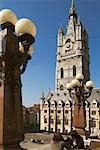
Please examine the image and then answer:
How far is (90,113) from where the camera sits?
172 ft

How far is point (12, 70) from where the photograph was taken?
19.6 ft

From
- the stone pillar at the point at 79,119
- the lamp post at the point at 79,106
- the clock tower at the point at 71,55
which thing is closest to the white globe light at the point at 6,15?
the lamp post at the point at 79,106

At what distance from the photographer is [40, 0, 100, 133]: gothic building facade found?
52.7m

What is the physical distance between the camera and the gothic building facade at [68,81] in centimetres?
5268

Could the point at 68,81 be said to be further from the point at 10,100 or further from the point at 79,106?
the point at 10,100

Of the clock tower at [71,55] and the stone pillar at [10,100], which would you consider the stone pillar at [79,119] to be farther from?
the clock tower at [71,55]

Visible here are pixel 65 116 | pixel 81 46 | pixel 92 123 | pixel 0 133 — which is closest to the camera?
pixel 0 133

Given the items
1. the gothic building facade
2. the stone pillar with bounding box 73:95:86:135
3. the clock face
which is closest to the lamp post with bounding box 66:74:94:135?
the stone pillar with bounding box 73:95:86:135

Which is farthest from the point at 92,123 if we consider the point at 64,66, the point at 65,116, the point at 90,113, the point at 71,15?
the point at 71,15

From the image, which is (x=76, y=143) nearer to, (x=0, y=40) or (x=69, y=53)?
(x=0, y=40)

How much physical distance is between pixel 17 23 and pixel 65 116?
5146cm

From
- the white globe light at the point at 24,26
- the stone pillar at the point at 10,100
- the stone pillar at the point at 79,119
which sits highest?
the white globe light at the point at 24,26

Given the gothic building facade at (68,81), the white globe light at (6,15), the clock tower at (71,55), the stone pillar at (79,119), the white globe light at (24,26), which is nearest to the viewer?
the white globe light at (24,26)

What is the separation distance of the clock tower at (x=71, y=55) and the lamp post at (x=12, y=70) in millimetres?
60705
